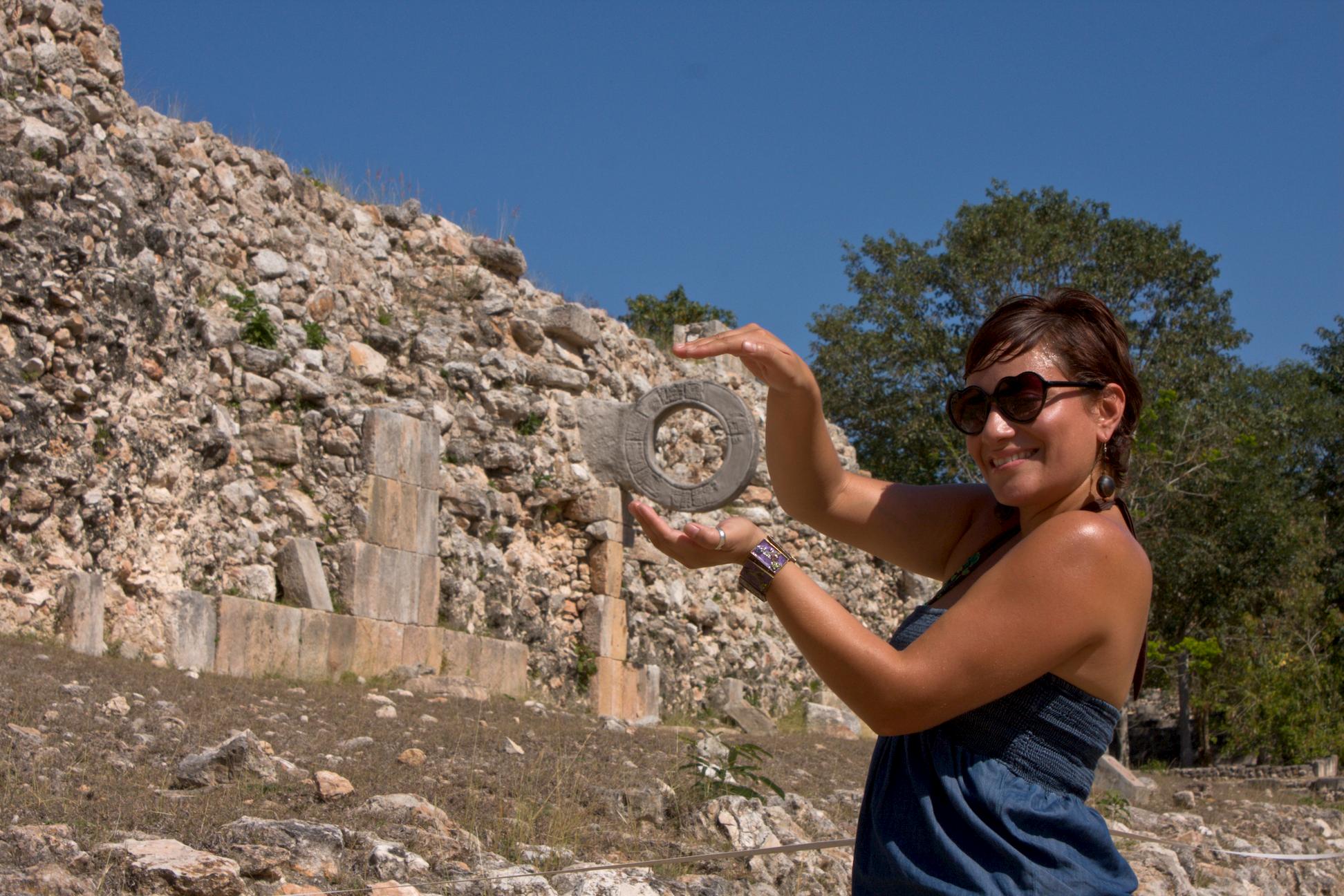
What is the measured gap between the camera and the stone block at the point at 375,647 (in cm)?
916

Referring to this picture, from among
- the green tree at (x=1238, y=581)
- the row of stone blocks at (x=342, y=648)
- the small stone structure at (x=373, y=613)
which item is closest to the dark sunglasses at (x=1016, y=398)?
the small stone structure at (x=373, y=613)

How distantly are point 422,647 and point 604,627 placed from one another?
237 centimetres

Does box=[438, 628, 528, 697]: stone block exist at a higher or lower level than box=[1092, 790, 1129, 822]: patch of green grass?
higher

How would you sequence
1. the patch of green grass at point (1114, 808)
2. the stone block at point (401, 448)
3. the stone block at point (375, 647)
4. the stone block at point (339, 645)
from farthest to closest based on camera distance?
the stone block at point (401, 448) < the stone block at point (375, 647) < the stone block at point (339, 645) < the patch of green grass at point (1114, 808)

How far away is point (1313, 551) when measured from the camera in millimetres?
20469

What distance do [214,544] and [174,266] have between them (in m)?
2.00

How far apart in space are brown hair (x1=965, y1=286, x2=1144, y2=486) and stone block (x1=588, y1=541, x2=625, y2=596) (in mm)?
10296

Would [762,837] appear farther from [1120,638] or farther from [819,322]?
[819,322]

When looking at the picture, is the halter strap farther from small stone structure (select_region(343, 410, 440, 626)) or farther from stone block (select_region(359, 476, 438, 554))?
stone block (select_region(359, 476, 438, 554))

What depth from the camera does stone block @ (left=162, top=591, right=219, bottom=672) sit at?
7.70m

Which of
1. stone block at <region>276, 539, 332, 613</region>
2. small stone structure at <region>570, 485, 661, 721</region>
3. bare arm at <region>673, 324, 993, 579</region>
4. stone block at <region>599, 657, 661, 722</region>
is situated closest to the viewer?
bare arm at <region>673, 324, 993, 579</region>

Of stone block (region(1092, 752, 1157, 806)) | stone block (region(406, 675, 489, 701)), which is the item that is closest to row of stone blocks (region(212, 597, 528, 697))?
stone block (region(406, 675, 489, 701))

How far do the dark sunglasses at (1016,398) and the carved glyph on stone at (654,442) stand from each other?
29.7 feet

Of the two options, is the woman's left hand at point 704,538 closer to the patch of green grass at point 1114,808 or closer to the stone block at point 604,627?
the patch of green grass at point 1114,808
